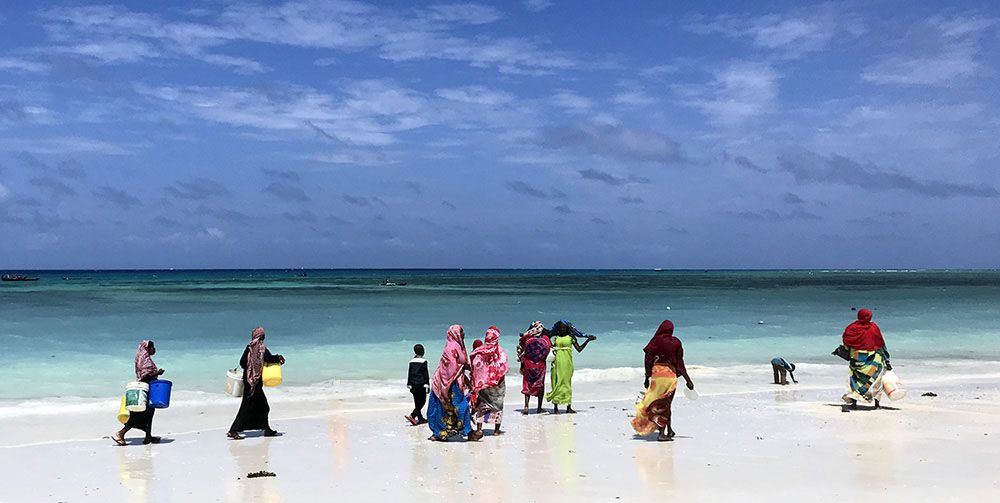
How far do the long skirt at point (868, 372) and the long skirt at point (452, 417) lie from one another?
6393mm

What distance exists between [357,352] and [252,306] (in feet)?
102

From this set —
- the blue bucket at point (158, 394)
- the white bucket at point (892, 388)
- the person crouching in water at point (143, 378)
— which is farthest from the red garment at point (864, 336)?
the person crouching in water at point (143, 378)

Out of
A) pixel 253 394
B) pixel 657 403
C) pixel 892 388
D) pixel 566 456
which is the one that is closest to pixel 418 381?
pixel 253 394

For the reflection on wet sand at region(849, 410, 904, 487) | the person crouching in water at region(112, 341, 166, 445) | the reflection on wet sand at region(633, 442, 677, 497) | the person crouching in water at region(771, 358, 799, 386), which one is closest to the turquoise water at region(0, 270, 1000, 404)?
the person crouching in water at region(771, 358, 799, 386)

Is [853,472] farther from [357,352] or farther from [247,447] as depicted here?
[357,352]

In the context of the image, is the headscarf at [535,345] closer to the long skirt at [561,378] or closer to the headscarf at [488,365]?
the long skirt at [561,378]

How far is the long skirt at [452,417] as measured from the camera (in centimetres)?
1136

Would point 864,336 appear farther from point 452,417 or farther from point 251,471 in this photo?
point 251,471

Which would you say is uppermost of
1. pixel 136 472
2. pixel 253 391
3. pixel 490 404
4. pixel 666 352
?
pixel 666 352

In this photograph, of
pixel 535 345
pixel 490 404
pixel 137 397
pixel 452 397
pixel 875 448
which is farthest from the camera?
pixel 535 345

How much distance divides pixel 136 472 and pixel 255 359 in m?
2.37

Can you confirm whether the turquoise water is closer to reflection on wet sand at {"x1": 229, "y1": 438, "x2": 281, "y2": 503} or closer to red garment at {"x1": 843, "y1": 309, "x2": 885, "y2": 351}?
reflection on wet sand at {"x1": 229, "y1": 438, "x2": 281, "y2": 503}

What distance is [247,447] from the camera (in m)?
11.1

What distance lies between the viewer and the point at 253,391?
1173cm
